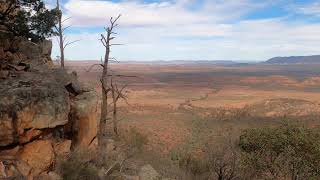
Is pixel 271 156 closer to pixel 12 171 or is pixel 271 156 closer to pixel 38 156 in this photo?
pixel 38 156

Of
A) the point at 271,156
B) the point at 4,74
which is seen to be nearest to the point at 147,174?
the point at 271,156

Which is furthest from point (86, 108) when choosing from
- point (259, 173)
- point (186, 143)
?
point (186, 143)

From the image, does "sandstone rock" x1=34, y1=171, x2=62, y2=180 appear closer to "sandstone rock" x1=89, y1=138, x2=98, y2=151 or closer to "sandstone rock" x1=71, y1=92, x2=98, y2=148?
"sandstone rock" x1=71, y1=92, x2=98, y2=148

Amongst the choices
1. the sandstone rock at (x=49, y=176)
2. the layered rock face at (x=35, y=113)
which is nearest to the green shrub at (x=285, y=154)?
the layered rock face at (x=35, y=113)

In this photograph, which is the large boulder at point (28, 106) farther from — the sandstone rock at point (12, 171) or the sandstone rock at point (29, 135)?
the sandstone rock at point (12, 171)

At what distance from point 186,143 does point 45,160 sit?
97.7 feet

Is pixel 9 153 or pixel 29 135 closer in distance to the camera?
pixel 9 153

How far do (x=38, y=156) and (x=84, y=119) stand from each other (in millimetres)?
3685

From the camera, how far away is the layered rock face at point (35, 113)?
15477 millimetres

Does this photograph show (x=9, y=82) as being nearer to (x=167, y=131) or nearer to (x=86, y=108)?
(x=86, y=108)

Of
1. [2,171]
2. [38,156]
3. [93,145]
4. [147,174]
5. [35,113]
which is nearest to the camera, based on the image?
[2,171]

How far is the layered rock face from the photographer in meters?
15.5

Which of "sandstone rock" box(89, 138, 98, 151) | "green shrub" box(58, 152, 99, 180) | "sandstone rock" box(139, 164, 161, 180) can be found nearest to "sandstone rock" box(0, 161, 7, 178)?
"green shrub" box(58, 152, 99, 180)

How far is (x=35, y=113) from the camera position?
1603cm
